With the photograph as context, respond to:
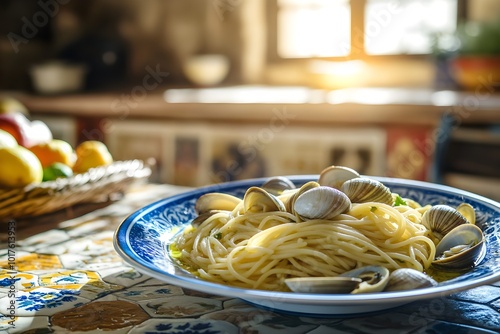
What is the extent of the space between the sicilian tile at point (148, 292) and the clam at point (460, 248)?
35cm

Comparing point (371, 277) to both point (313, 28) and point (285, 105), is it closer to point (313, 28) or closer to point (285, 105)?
point (285, 105)

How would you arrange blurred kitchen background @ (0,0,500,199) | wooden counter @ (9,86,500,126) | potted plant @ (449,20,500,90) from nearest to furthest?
wooden counter @ (9,86,500,126) < blurred kitchen background @ (0,0,500,199) < potted plant @ (449,20,500,90)

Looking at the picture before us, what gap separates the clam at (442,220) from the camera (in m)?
0.81

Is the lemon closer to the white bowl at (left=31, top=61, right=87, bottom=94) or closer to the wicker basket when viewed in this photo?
the wicker basket

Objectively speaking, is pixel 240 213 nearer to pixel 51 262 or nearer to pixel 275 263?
pixel 275 263

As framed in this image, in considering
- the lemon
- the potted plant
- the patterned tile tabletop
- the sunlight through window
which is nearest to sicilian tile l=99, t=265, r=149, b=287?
the patterned tile tabletop

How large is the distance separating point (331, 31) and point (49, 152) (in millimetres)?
2425

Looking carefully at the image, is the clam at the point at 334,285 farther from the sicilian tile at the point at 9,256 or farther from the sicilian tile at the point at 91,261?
the sicilian tile at the point at 9,256

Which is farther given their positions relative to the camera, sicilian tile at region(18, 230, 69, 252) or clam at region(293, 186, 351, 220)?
sicilian tile at region(18, 230, 69, 252)

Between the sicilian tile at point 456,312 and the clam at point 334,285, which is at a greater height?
the clam at point 334,285

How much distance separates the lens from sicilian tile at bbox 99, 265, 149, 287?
85 centimetres

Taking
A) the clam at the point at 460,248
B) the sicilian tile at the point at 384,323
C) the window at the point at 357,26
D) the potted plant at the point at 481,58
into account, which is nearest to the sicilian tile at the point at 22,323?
the sicilian tile at the point at 384,323

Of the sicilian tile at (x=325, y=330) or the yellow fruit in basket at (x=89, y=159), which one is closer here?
the sicilian tile at (x=325, y=330)

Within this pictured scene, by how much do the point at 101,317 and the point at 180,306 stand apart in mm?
98
